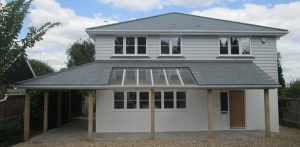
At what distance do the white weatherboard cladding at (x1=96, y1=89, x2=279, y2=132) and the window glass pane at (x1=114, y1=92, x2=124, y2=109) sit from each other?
0.25 m

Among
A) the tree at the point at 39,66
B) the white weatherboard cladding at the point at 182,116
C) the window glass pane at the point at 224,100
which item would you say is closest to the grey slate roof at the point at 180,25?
the window glass pane at the point at 224,100

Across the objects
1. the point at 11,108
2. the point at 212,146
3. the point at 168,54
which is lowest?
the point at 212,146

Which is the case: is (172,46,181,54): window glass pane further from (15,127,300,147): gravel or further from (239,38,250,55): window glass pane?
(15,127,300,147): gravel

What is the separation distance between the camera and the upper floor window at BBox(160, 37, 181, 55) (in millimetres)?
21656

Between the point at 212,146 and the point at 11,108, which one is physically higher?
the point at 11,108

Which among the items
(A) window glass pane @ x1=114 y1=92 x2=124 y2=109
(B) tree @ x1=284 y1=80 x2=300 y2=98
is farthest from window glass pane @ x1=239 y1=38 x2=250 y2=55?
(A) window glass pane @ x1=114 y1=92 x2=124 y2=109

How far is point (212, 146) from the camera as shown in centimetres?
1488

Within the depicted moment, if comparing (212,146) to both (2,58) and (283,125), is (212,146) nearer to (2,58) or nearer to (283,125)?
(2,58)

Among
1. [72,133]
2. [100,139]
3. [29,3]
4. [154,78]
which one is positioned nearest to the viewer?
[29,3]

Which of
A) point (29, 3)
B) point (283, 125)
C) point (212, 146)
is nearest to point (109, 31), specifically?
point (29, 3)

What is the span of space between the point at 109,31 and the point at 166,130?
651cm

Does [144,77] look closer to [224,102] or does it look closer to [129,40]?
[129,40]

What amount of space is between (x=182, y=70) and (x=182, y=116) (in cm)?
266

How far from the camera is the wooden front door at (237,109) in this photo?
826 inches
